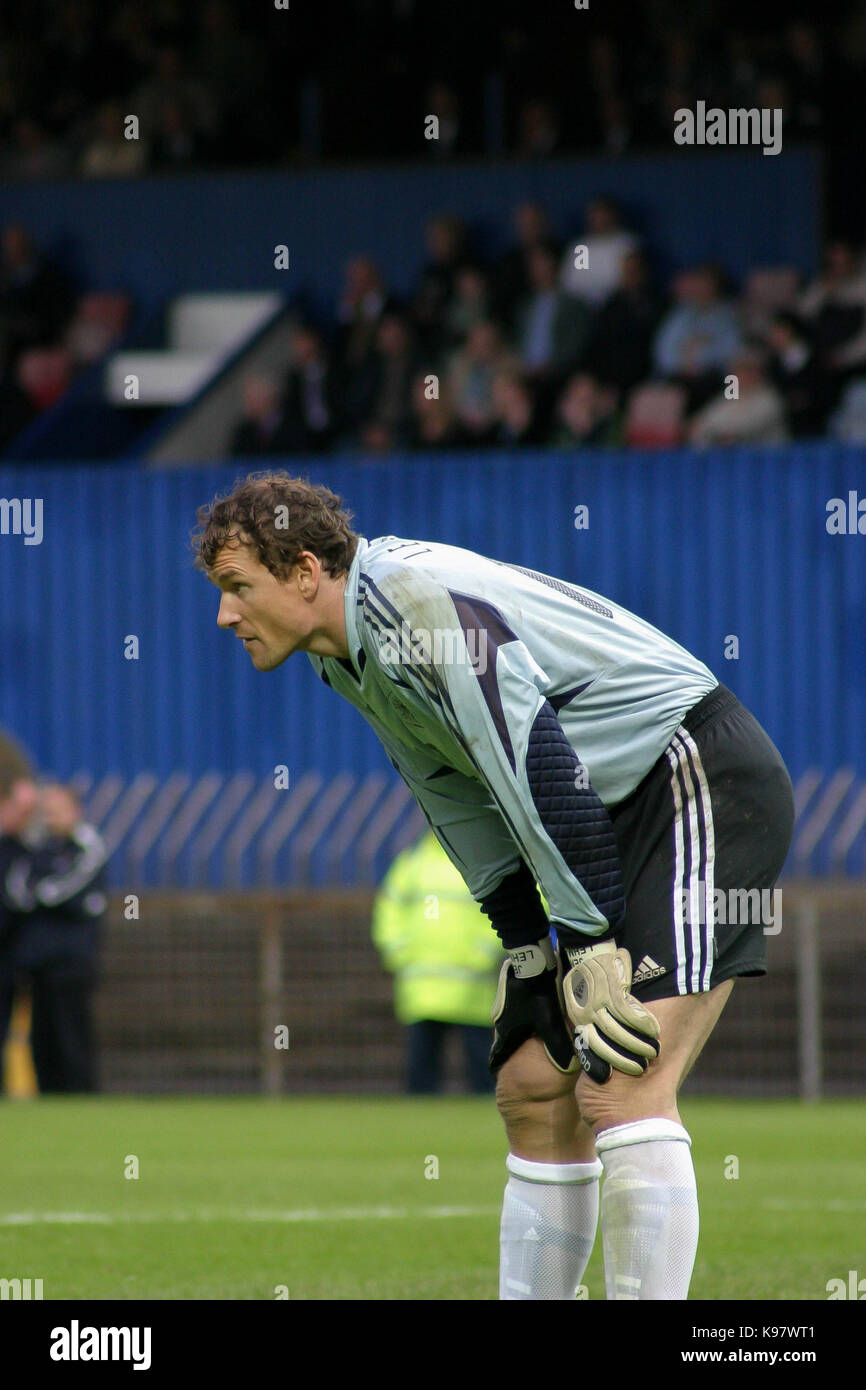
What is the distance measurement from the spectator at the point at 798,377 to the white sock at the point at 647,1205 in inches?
505

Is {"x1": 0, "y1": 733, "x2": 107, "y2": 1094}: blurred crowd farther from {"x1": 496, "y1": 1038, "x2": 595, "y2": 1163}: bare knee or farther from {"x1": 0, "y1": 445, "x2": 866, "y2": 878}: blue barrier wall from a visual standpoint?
{"x1": 496, "y1": 1038, "x2": 595, "y2": 1163}: bare knee

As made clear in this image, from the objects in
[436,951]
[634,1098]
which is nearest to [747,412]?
[436,951]

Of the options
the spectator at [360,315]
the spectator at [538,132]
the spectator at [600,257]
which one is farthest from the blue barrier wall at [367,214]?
the spectator at [360,315]

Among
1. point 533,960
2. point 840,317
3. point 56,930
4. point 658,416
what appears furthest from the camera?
point 658,416

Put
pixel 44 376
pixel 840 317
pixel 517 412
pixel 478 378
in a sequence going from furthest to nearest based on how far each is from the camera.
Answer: pixel 44 376 → pixel 478 378 → pixel 517 412 → pixel 840 317

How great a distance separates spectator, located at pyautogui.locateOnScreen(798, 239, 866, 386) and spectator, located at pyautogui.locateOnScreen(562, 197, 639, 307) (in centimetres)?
167

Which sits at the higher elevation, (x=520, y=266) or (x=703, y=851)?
(x=520, y=266)

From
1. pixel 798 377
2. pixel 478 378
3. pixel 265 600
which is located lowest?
pixel 265 600

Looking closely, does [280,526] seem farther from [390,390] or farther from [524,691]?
[390,390]

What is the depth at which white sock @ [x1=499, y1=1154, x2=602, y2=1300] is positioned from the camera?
15.9 feet

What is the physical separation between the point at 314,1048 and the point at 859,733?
4675 millimetres

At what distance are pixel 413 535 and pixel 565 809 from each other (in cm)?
1306

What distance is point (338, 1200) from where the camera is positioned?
29.6ft

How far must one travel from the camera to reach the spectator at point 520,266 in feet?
58.8
